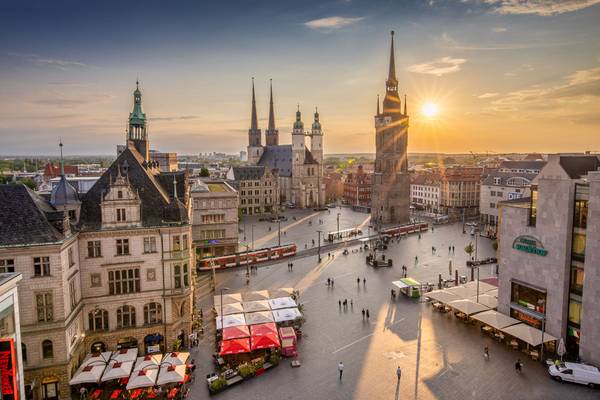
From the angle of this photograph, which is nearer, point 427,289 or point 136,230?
point 136,230

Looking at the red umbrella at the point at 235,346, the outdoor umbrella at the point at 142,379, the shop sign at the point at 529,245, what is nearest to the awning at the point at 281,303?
the red umbrella at the point at 235,346

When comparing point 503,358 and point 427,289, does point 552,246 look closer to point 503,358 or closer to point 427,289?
point 503,358

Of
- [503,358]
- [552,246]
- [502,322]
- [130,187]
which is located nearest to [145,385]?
[130,187]

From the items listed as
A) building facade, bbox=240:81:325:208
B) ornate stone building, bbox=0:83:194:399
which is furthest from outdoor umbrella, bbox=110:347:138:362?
building facade, bbox=240:81:325:208

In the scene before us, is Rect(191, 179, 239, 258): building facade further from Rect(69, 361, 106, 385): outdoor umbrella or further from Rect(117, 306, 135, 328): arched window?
Rect(69, 361, 106, 385): outdoor umbrella

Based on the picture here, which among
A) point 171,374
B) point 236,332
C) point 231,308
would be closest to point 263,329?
point 236,332
